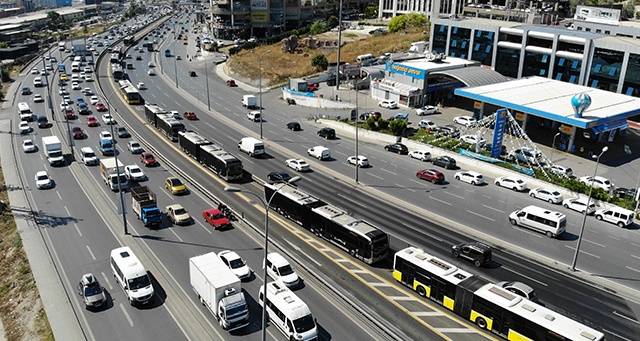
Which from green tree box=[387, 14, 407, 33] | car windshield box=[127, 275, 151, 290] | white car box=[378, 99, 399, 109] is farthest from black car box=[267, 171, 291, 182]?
green tree box=[387, 14, 407, 33]

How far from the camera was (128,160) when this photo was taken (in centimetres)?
6097

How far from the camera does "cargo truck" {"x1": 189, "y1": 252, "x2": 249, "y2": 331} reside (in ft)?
94.7

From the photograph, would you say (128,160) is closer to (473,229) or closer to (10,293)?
(10,293)

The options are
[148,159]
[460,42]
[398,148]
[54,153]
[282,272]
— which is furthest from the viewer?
[460,42]

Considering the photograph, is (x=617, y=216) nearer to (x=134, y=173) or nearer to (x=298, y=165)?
(x=298, y=165)

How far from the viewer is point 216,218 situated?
42.9m

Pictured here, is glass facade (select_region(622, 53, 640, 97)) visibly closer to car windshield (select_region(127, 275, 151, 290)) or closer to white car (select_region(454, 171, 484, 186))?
white car (select_region(454, 171, 484, 186))

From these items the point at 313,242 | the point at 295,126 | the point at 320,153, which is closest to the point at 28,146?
the point at 295,126

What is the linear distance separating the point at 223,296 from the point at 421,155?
4005 centimetres

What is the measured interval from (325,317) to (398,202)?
2139 cm

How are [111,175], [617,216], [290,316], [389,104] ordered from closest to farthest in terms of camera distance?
[290,316] < [617,216] < [111,175] < [389,104]

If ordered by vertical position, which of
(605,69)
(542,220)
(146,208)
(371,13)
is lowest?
(542,220)

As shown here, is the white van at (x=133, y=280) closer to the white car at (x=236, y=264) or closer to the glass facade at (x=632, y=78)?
the white car at (x=236, y=264)

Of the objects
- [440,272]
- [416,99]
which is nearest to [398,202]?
[440,272]
